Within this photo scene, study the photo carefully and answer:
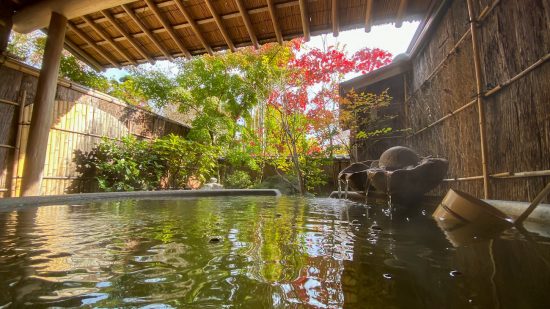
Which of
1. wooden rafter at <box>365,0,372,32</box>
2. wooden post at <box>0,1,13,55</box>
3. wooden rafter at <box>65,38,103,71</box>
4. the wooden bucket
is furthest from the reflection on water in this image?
wooden post at <box>0,1,13,55</box>

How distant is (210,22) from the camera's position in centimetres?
473

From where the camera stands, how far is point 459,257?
123 centimetres

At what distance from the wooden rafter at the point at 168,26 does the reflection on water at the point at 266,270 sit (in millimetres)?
3981

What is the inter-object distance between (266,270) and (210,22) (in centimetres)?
474

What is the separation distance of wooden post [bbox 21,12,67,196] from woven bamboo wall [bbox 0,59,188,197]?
5.20 feet

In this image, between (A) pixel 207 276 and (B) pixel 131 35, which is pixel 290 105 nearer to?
(B) pixel 131 35

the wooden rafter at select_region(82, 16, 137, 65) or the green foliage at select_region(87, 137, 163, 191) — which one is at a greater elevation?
the wooden rafter at select_region(82, 16, 137, 65)

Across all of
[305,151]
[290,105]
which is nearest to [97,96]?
[290,105]

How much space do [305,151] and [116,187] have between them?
19.6 ft

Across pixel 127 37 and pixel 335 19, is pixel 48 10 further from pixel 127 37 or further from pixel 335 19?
pixel 335 19

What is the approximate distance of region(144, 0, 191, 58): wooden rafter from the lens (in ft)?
14.5

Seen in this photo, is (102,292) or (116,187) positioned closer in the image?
(102,292)

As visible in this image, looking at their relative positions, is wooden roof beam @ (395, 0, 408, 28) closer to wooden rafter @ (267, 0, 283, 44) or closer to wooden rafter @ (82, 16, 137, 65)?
wooden rafter @ (267, 0, 283, 44)

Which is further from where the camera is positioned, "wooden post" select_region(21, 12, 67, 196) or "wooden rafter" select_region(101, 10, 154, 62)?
"wooden rafter" select_region(101, 10, 154, 62)
